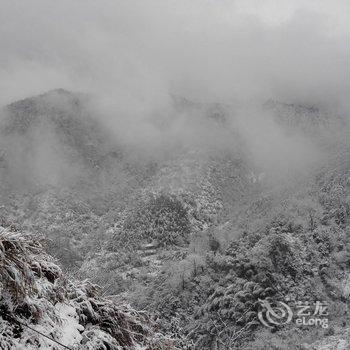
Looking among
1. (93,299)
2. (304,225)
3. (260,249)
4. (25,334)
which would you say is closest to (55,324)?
(25,334)

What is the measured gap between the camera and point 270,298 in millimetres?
112438

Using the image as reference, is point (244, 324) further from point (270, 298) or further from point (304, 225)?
point (304, 225)

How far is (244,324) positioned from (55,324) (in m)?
105
